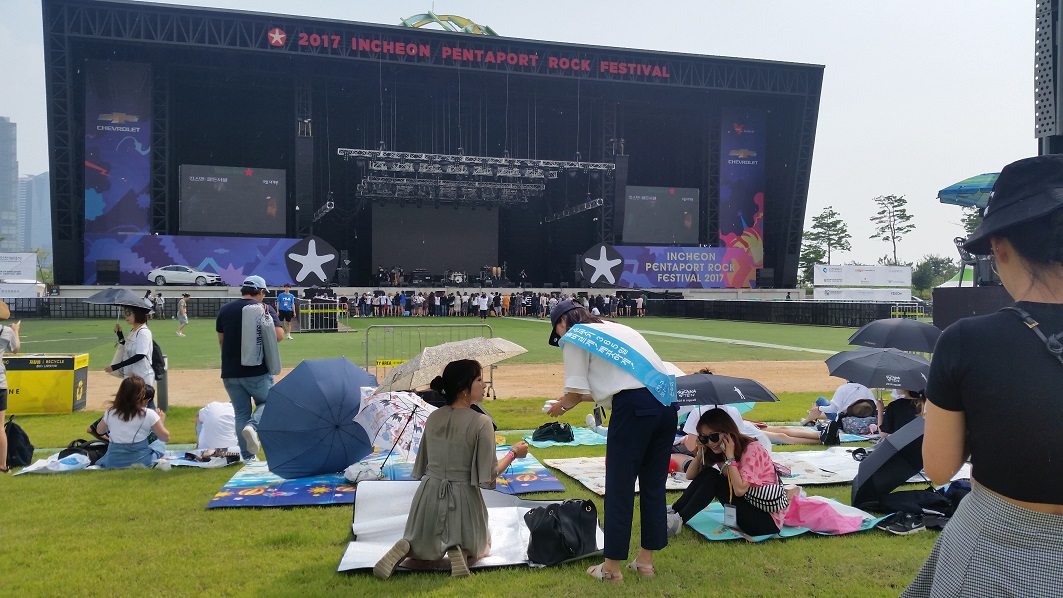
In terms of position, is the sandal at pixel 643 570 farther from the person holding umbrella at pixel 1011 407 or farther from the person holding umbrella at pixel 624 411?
the person holding umbrella at pixel 1011 407

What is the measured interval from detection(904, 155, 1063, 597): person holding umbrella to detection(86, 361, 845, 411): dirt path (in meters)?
9.38

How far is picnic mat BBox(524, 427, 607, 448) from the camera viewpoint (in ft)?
25.8

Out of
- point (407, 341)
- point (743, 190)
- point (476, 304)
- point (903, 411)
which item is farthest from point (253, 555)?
point (743, 190)

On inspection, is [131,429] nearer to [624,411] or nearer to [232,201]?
[624,411]

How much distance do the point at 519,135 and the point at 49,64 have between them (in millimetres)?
20895

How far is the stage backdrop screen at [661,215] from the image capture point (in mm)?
39375

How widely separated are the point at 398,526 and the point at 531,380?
7.94 meters

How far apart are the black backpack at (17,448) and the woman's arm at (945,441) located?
748cm

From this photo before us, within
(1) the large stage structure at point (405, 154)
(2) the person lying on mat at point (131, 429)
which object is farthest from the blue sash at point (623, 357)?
(1) the large stage structure at point (405, 154)

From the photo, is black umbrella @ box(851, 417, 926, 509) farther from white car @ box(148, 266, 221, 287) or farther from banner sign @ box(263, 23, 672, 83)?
white car @ box(148, 266, 221, 287)

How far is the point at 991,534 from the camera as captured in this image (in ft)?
5.83

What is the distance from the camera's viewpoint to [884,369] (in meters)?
6.59

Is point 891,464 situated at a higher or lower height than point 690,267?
lower

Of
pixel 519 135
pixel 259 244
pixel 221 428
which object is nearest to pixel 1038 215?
pixel 221 428
